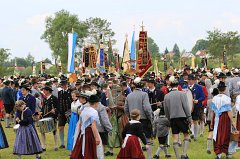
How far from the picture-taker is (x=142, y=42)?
58.7 feet

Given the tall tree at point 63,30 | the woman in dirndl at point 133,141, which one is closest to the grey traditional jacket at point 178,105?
the woman in dirndl at point 133,141

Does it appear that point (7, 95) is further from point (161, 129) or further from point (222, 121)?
point (222, 121)

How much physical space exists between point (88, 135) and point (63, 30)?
241ft

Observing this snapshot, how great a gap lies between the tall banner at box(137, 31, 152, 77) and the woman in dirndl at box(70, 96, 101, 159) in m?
8.35

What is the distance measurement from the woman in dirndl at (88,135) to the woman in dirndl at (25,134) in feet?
7.16

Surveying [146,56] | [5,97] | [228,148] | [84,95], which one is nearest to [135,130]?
[84,95]

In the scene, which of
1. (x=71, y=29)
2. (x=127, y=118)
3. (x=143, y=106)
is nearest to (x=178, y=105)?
(x=143, y=106)

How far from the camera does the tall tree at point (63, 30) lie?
7925 centimetres

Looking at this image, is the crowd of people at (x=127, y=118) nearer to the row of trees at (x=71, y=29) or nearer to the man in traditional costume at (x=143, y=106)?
the man in traditional costume at (x=143, y=106)

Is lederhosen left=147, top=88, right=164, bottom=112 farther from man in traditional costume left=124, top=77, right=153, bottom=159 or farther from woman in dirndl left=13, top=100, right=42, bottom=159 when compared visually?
woman in dirndl left=13, top=100, right=42, bottom=159

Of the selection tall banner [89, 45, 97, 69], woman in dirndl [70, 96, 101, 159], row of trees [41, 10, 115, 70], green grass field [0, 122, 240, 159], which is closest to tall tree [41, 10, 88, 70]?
row of trees [41, 10, 115, 70]

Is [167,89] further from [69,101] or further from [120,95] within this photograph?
[69,101]

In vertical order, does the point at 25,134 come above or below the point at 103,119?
below

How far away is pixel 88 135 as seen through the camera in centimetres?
905
